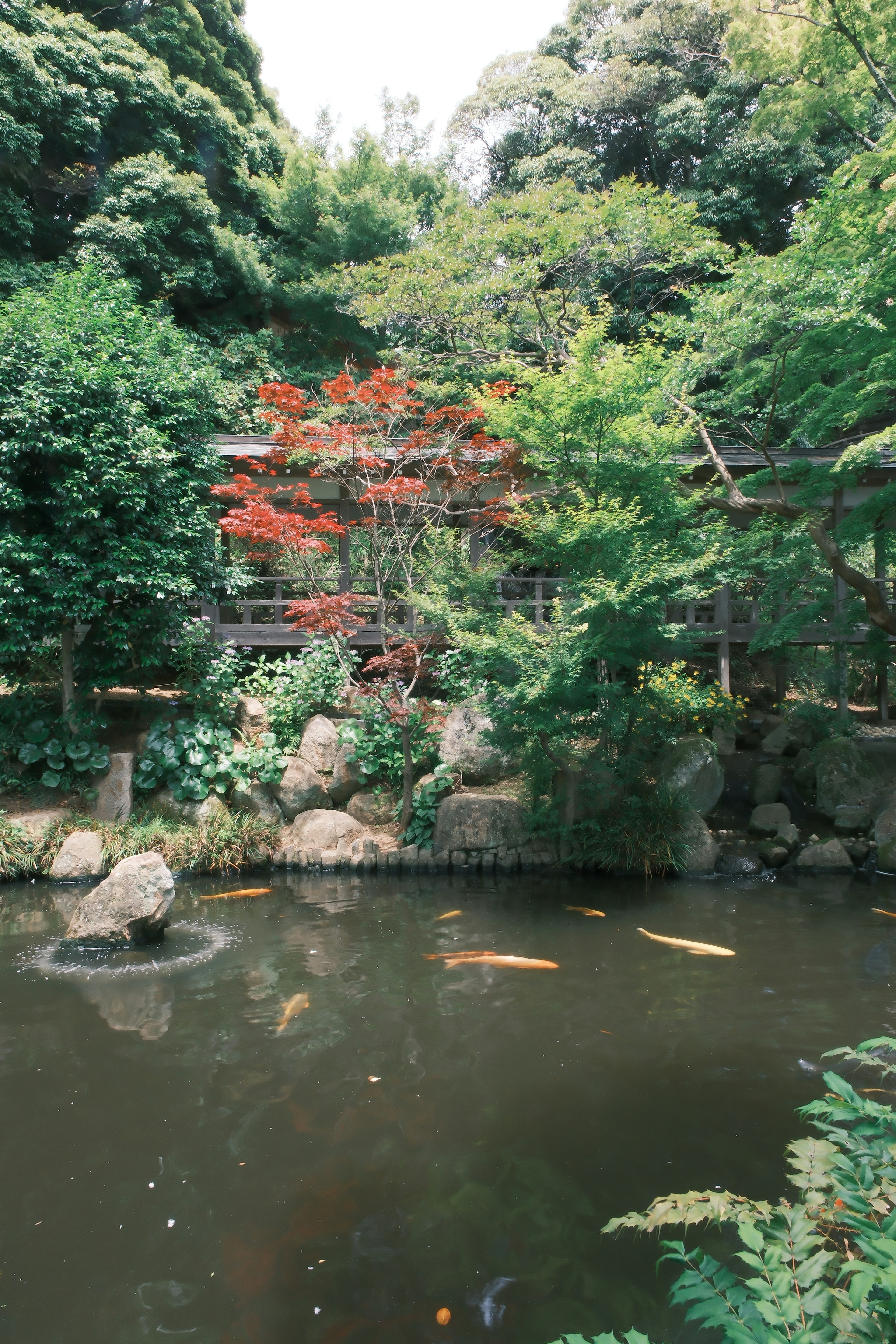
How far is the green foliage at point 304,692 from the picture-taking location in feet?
32.7

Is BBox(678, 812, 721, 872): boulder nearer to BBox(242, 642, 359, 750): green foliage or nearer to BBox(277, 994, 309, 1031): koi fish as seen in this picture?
BBox(242, 642, 359, 750): green foliage

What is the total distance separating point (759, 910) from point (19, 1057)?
5.92m

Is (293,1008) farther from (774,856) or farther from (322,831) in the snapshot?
(774,856)

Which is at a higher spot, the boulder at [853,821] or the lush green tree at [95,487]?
the lush green tree at [95,487]

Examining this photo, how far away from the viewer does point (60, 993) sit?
18.0 ft

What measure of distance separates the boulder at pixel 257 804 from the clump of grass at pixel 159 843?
241mm

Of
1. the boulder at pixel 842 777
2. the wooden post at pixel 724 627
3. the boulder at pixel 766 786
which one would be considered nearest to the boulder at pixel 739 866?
the boulder at pixel 766 786

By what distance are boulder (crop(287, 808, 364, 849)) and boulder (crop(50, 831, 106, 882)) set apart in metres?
2.01

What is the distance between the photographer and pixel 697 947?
6164 mm

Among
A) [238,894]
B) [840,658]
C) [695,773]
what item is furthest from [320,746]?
[840,658]

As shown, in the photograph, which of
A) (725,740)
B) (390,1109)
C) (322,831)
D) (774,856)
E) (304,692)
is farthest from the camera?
(725,740)

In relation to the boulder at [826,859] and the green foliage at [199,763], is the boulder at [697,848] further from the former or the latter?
the green foliage at [199,763]

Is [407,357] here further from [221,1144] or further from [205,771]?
[221,1144]

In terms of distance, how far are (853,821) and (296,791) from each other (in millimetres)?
6675
